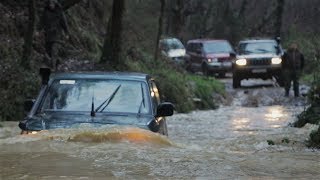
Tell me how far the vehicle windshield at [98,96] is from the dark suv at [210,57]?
25.0 m

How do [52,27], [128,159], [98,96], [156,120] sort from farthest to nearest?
[52,27] → [98,96] → [156,120] → [128,159]

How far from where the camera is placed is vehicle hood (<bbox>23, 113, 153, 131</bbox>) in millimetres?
7969

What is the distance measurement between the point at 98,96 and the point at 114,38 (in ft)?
34.6

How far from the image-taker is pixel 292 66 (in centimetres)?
2373

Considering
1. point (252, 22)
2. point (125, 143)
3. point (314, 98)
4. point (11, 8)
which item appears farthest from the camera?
point (252, 22)

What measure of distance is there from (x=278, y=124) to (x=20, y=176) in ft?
35.7

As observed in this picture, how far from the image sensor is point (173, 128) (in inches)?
625

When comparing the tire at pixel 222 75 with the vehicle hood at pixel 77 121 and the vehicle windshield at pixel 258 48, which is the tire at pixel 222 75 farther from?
the vehicle hood at pixel 77 121

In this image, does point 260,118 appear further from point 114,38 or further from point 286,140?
point 286,140

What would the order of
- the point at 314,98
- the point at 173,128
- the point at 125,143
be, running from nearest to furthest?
the point at 125,143
the point at 314,98
the point at 173,128

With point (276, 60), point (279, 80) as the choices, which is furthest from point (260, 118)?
point (279, 80)

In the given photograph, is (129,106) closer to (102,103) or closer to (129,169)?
(102,103)

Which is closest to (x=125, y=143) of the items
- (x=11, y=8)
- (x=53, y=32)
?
(x=53, y=32)

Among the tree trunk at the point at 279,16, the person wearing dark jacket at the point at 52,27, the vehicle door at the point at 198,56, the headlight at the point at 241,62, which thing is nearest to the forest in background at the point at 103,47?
the person wearing dark jacket at the point at 52,27
